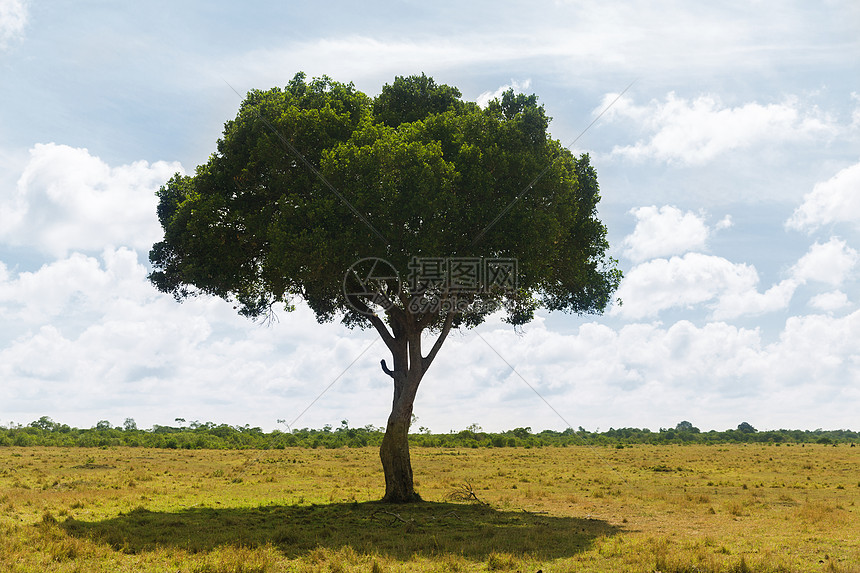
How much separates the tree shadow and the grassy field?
0.25 ft

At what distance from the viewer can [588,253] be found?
29.6m

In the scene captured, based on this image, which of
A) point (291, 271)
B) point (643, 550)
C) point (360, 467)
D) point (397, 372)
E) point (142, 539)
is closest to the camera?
point (643, 550)

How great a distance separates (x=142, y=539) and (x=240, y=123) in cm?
1569

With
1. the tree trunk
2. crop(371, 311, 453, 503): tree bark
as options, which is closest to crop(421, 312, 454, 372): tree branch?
crop(371, 311, 453, 503): tree bark

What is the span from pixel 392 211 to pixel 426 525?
1063cm

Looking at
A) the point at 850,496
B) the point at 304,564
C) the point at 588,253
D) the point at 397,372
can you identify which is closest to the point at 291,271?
the point at 397,372

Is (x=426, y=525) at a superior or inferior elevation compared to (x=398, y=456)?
inferior

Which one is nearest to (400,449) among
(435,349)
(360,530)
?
(435,349)

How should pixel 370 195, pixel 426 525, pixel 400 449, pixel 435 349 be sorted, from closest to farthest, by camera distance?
pixel 426 525, pixel 370 195, pixel 400 449, pixel 435 349

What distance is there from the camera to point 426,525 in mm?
22156

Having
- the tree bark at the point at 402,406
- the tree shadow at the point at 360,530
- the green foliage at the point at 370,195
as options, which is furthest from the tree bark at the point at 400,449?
the green foliage at the point at 370,195

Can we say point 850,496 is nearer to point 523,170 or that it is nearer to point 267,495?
point 523,170

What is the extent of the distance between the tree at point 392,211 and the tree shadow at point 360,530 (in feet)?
12.4

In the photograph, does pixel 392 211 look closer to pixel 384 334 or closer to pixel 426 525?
pixel 384 334
